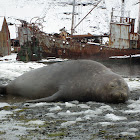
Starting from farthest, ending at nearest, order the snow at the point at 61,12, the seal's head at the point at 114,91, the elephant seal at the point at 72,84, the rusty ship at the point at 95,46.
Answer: the snow at the point at 61,12, the rusty ship at the point at 95,46, the elephant seal at the point at 72,84, the seal's head at the point at 114,91

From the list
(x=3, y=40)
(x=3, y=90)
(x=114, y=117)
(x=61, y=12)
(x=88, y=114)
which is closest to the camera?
(x=114, y=117)

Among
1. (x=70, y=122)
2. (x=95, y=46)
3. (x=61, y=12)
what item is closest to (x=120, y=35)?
(x=95, y=46)

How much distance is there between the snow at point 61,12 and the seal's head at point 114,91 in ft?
171

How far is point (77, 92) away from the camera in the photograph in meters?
4.65

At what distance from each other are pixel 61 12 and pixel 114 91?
226ft

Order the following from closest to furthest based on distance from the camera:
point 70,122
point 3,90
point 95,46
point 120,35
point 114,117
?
1. point 70,122
2. point 114,117
3. point 3,90
4. point 95,46
5. point 120,35

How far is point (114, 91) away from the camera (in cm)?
436

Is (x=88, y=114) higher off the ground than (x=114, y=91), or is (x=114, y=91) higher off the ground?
(x=114, y=91)

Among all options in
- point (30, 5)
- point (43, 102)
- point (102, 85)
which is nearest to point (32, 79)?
point (43, 102)

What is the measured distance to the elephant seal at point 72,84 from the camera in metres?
4.46

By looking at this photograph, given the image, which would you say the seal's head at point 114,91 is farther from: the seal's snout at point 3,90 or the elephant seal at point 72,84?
the seal's snout at point 3,90

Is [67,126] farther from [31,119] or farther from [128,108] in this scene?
[128,108]

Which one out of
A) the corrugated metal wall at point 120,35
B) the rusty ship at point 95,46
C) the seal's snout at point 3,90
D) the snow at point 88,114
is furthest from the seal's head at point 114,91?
the corrugated metal wall at point 120,35

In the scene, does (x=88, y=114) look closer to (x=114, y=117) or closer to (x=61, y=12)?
(x=114, y=117)
